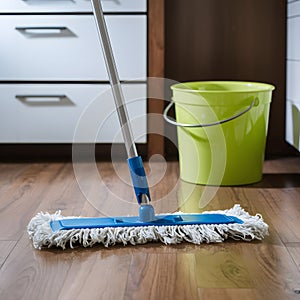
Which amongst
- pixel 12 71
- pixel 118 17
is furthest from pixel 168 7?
pixel 12 71

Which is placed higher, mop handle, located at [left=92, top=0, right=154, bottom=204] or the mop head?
mop handle, located at [left=92, top=0, right=154, bottom=204]

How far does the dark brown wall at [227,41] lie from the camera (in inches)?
105

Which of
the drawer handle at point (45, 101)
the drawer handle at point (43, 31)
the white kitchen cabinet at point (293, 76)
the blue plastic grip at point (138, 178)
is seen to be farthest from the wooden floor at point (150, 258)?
the drawer handle at point (43, 31)

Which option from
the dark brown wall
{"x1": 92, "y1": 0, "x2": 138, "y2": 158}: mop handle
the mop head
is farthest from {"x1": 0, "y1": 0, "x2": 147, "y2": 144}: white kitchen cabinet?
the mop head

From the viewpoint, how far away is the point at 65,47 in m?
2.47

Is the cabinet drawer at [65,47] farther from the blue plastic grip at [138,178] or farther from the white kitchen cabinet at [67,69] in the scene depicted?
the blue plastic grip at [138,178]

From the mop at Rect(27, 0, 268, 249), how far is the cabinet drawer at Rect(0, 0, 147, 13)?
873mm

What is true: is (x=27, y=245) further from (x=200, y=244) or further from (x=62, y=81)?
(x=62, y=81)

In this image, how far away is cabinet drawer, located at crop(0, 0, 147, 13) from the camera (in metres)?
2.44

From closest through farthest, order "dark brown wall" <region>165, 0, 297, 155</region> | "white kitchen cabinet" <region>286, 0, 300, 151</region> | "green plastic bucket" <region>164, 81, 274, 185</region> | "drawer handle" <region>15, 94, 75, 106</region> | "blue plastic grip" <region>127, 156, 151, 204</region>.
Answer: "blue plastic grip" <region>127, 156, 151, 204</region> → "green plastic bucket" <region>164, 81, 274, 185</region> → "white kitchen cabinet" <region>286, 0, 300, 151</region> → "drawer handle" <region>15, 94, 75, 106</region> → "dark brown wall" <region>165, 0, 297, 155</region>

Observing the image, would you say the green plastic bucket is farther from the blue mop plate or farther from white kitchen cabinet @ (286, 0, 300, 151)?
the blue mop plate

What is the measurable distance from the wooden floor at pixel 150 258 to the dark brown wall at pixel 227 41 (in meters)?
0.69

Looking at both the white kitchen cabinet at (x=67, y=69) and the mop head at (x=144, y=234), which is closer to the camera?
the mop head at (x=144, y=234)

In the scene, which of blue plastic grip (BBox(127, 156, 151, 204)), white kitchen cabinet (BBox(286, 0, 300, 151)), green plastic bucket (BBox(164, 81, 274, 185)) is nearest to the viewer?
blue plastic grip (BBox(127, 156, 151, 204))
